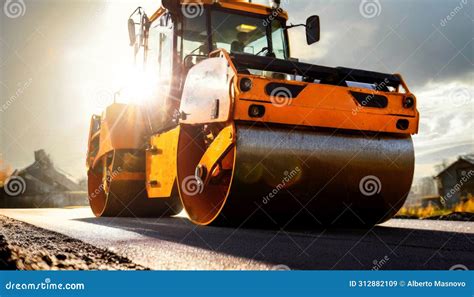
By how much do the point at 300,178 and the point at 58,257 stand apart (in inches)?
91.2

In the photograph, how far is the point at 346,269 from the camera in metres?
2.87

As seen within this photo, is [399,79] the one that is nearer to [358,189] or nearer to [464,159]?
[358,189]

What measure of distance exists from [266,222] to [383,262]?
Answer: 196 cm

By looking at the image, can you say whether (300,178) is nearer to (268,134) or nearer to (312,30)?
(268,134)

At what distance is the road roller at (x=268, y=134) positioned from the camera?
15.0 feet

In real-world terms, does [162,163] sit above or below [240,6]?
below

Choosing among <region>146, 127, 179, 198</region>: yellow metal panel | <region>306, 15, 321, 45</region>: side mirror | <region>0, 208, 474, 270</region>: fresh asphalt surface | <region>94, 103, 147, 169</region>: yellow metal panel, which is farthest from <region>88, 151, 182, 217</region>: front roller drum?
<region>306, 15, 321, 45</region>: side mirror

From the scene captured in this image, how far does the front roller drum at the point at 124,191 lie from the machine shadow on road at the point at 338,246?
2403 millimetres

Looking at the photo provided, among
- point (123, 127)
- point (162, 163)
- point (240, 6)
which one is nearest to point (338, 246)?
point (162, 163)

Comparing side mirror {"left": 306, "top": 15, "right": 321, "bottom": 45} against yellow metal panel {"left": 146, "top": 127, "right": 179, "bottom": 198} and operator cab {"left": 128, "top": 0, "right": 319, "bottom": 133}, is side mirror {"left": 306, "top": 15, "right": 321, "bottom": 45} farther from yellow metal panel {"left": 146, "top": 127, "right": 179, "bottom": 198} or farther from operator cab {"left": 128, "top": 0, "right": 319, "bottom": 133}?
yellow metal panel {"left": 146, "top": 127, "right": 179, "bottom": 198}

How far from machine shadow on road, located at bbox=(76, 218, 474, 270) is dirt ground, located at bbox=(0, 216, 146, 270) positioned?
67 centimetres

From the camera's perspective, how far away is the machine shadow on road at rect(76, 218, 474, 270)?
3.09 metres

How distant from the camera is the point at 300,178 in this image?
4840 millimetres

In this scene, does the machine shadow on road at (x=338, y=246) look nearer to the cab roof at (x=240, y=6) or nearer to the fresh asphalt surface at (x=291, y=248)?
the fresh asphalt surface at (x=291, y=248)
